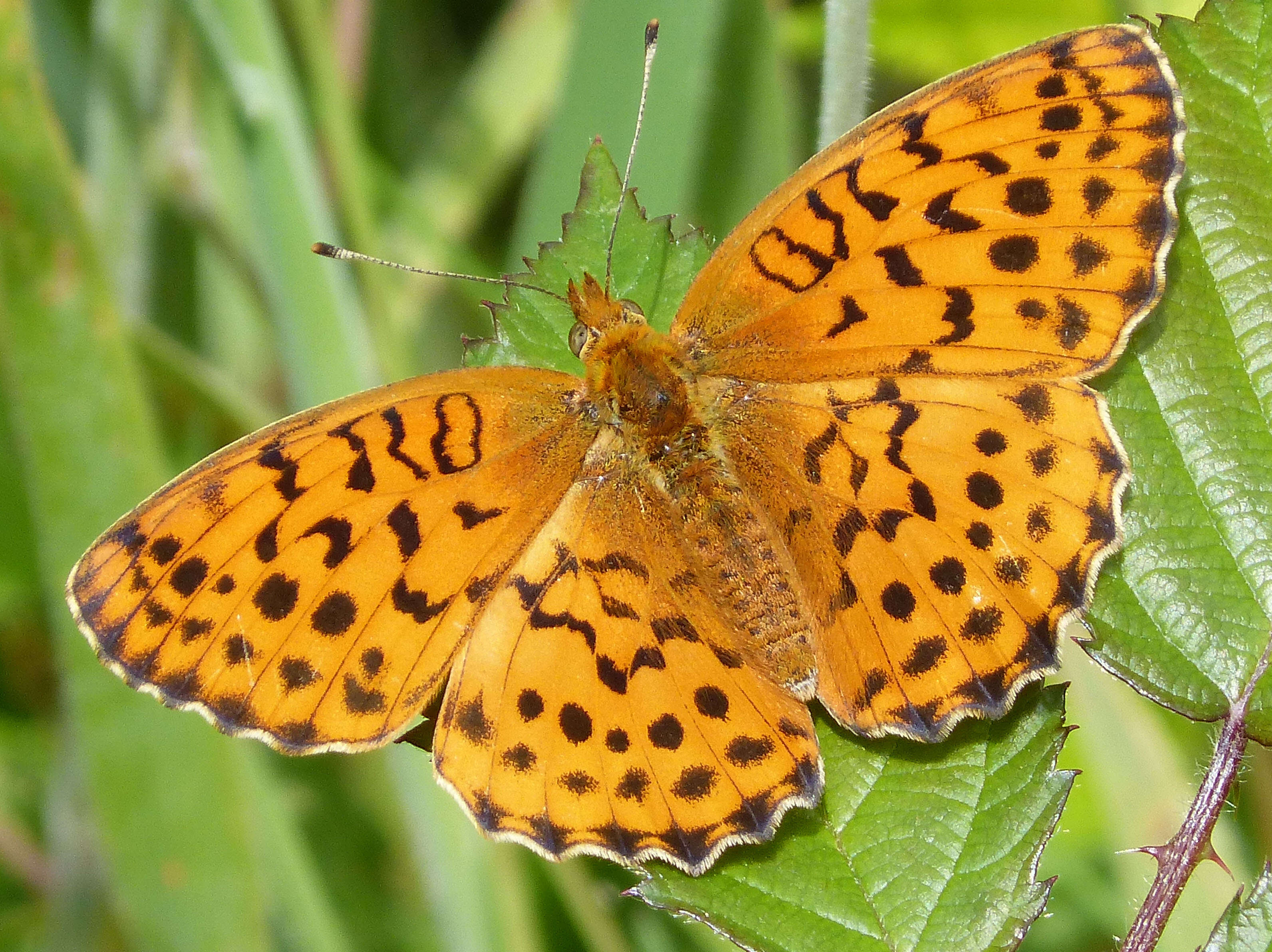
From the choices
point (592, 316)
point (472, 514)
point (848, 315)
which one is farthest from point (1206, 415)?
point (472, 514)

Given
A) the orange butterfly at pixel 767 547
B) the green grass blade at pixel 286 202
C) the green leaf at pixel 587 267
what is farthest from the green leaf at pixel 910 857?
the green grass blade at pixel 286 202

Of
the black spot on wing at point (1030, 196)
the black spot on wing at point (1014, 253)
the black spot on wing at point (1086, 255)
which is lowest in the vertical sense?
the black spot on wing at point (1014, 253)

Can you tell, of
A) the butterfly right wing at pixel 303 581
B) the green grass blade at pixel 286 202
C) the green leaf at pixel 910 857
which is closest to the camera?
the green leaf at pixel 910 857

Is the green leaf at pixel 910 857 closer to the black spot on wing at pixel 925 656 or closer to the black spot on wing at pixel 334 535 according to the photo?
the black spot on wing at pixel 925 656

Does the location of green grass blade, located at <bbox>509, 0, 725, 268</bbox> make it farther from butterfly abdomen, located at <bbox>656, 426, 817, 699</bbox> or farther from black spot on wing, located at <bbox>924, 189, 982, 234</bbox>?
black spot on wing, located at <bbox>924, 189, 982, 234</bbox>

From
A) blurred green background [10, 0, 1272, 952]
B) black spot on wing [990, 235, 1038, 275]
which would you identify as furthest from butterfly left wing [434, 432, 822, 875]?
blurred green background [10, 0, 1272, 952]

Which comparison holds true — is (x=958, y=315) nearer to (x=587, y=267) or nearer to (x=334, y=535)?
(x=587, y=267)
